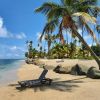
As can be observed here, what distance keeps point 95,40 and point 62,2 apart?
4.04m

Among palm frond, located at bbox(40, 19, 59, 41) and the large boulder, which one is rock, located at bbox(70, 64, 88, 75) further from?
palm frond, located at bbox(40, 19, 59, 41)

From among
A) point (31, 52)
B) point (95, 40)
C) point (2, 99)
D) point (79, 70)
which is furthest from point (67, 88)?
point (31, 52)

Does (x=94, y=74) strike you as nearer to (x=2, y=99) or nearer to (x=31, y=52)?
(x=2, y=99)

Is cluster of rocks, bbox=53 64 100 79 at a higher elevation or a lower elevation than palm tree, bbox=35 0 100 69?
lower

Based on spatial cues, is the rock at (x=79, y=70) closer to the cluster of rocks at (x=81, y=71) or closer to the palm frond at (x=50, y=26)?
the cluster of rocks at (x=81, y=71)

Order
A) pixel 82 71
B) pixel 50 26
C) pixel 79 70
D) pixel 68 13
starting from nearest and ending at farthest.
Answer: pixel 68 13
pixel 50 26
pixel 82 71
pixel 79 70

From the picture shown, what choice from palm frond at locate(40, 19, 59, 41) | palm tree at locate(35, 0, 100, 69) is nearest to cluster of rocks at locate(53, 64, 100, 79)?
palm tree at locate(35, 0, 100, 69)

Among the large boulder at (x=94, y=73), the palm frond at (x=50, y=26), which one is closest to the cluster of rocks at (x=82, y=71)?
the large boulder at (x=94, y=73)

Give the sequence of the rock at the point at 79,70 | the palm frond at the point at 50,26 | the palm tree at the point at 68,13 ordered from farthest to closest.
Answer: the rock at the point at 79,70 < the palm frond at the point at 50,26 < the palm tree at the point at 68,13

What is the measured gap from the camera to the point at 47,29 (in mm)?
19547

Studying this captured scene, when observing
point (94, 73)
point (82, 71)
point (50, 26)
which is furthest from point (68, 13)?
point (82, 71)

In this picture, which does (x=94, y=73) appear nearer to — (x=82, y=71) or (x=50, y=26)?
(x=82, y=71)

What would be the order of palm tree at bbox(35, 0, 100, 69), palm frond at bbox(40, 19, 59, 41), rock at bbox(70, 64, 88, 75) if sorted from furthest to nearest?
rock at bbox(70, 64, 88, 75), palm frond at bbox(40, 19, 59, 41), palm tree at bbox(35, 0, 100, 69)

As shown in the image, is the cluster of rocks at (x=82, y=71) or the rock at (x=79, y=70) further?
the rock at (x=79, y=70)
